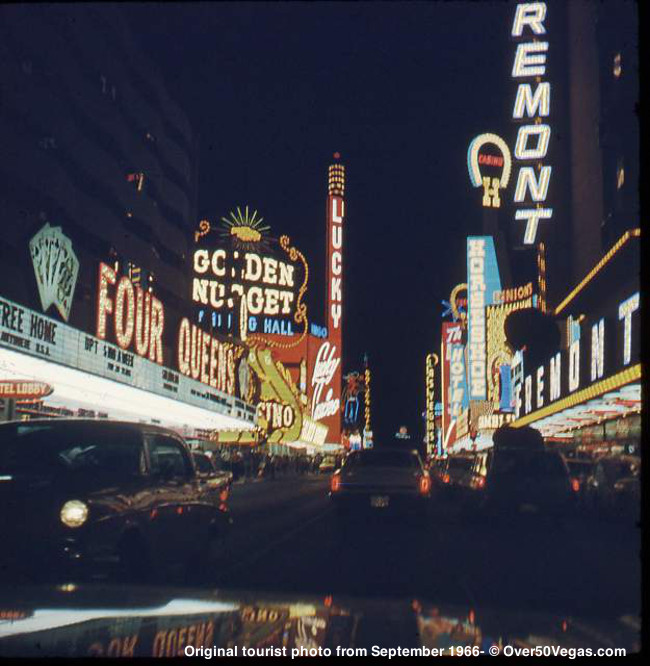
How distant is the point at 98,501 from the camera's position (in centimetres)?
936

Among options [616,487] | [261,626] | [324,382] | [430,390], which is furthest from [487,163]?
[430,390]

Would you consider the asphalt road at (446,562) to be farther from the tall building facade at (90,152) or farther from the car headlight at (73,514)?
the tall building facade at (90,152)

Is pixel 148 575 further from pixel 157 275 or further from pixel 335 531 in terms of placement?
pixel 157 275

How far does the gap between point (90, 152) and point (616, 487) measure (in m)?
42.4

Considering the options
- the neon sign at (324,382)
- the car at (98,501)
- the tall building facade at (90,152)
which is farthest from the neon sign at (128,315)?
the neon sign at (324,382)

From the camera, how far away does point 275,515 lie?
23281 mm

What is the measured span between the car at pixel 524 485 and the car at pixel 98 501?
991cm

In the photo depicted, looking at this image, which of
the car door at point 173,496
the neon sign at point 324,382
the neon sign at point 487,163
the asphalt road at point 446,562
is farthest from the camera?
the neon sign at point 324,382

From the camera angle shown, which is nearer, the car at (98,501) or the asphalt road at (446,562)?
the car at (98,501)

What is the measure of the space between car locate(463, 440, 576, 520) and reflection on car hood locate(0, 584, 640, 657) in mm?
14358

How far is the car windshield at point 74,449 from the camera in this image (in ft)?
32.7

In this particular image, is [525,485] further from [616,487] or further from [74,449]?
[74,449]

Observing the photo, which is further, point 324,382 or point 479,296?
point 324,382

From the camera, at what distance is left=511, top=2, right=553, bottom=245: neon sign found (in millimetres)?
43062
